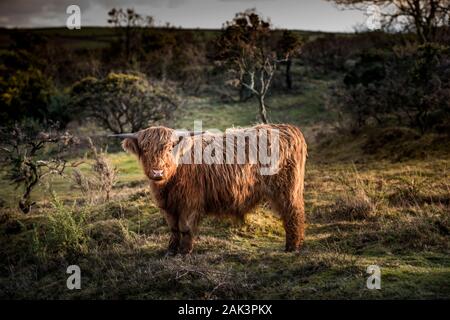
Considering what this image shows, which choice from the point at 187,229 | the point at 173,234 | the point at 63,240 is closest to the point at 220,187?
the point at 187,229

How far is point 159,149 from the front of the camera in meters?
5.19

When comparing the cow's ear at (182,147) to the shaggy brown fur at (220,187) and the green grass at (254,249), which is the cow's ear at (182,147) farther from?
the green grass at (254,249)

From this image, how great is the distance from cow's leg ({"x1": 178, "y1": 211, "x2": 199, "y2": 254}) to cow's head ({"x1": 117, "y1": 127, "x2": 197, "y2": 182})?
590 millimetres

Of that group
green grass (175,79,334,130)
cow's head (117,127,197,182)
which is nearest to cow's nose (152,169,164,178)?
cow's head (117,127,197,182)

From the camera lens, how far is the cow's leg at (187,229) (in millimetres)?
5566

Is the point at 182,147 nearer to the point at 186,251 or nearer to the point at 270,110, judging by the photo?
the point at 186,251

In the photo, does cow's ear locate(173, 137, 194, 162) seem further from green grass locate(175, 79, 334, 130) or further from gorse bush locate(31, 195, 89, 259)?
green grass locate(175, 79, 334, 130)

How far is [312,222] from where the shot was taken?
7188 mm

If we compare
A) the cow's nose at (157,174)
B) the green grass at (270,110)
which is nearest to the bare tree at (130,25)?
the green grass at (270,110)

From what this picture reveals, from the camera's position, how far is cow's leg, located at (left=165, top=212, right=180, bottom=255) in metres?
5.70

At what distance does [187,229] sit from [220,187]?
2.26 feet

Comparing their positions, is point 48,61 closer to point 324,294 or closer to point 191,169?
point 191,169
